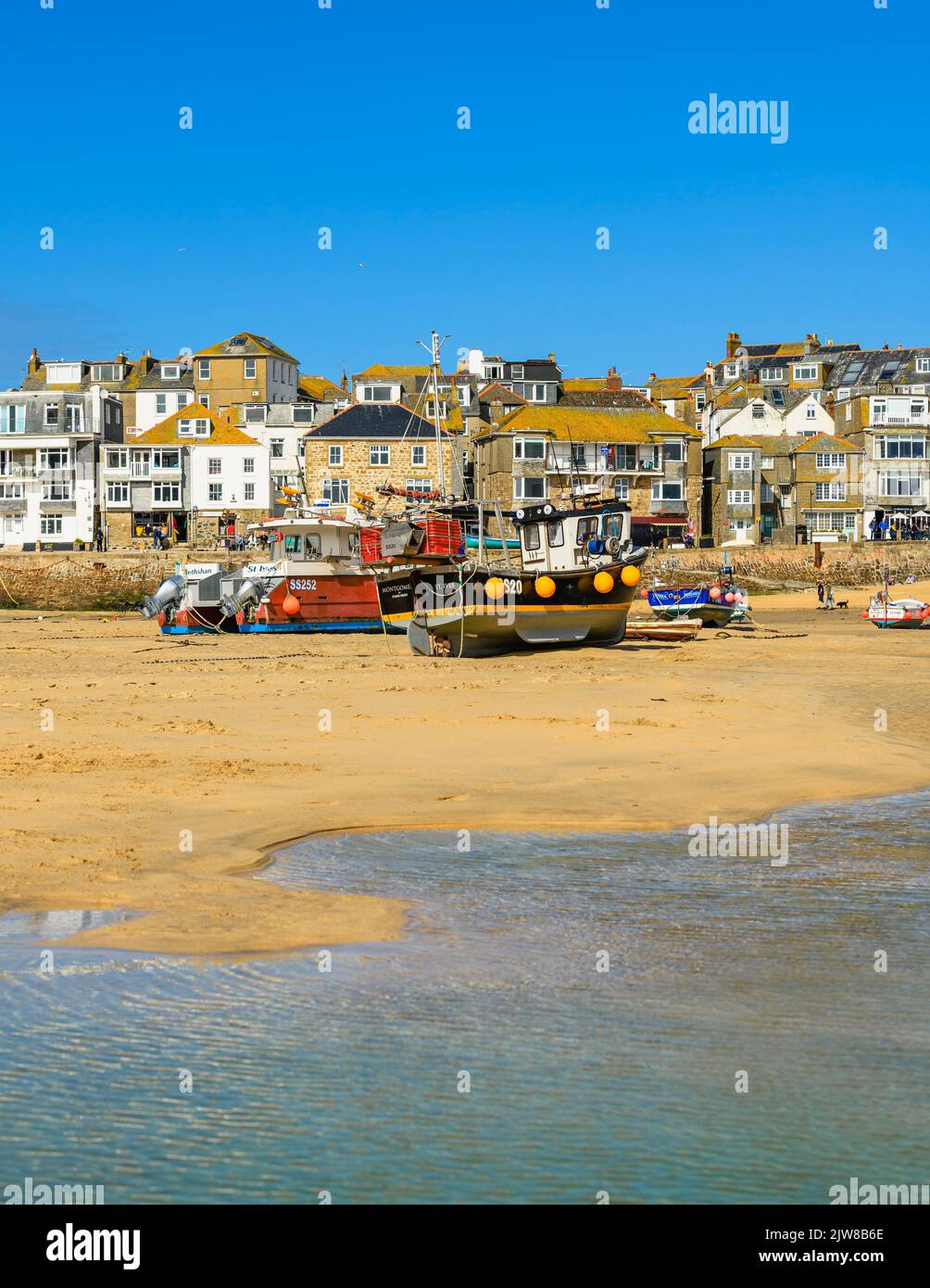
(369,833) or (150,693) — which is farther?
(150,693)

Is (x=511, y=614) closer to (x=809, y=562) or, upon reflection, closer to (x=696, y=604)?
(x=696, y=604)

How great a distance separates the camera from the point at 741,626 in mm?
41500

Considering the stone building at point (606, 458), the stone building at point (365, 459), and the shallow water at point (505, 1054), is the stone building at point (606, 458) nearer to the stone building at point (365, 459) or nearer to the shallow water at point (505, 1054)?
the stone building at point (365, 459)

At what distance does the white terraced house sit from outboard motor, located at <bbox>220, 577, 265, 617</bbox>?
43.9 meters

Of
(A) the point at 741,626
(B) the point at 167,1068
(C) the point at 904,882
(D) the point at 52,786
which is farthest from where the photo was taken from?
(A) the point at 741,626

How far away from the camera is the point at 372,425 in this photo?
80500 mm

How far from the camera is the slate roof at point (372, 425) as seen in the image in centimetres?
8006

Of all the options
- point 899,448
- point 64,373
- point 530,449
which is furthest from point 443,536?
point 64,373

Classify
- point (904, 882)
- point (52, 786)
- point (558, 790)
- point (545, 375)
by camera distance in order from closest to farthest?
point (904, 882), point (52, 786), point (558, 790), point (545, 375)

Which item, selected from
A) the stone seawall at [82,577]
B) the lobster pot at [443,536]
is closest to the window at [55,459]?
the stone seawall at [82,577]

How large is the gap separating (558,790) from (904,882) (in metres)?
4.03

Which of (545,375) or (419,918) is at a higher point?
(545,375)
